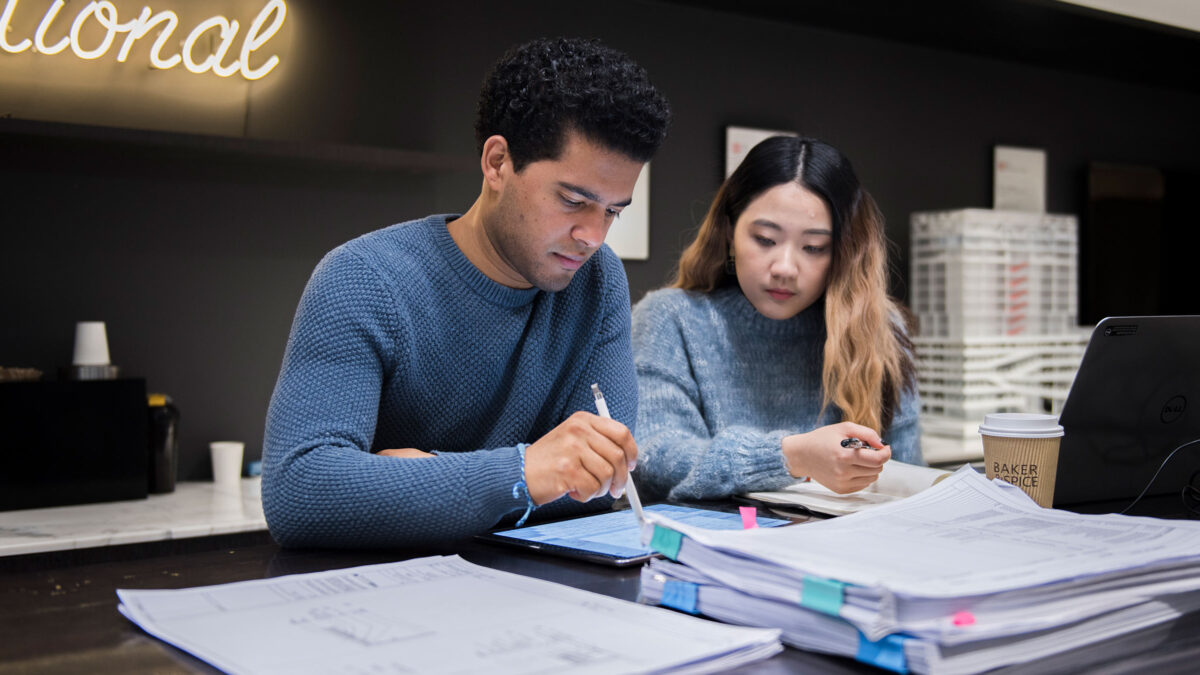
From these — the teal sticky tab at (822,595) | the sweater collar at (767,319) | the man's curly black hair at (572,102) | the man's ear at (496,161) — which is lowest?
the teal sticky tab at (822,595)

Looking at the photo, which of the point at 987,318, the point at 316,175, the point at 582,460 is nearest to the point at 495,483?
the point at 582,460

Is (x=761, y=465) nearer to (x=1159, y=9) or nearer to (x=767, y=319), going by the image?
(x=767, y=319)

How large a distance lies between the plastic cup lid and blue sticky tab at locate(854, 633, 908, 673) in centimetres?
54

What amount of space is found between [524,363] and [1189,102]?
437 cm

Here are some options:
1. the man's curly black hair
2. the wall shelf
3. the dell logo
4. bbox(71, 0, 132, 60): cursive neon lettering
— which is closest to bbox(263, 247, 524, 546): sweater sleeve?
the man's curly black hair

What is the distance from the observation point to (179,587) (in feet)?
2.87

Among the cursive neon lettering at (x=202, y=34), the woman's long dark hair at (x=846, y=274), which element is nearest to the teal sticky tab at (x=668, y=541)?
the woman's long dark hair at (x=846, y=274)

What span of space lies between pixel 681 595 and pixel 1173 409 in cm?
84

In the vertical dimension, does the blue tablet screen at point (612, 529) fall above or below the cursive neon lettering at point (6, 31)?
below

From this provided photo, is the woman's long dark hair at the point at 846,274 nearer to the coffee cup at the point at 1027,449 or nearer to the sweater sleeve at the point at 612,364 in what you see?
the sweater sleeve at the point at 612,364

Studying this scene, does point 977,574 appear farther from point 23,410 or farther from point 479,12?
point 479,12

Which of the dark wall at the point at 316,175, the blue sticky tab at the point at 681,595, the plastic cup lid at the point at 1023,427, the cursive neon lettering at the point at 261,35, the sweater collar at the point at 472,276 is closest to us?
the blue sticky tab at the point at 681,595

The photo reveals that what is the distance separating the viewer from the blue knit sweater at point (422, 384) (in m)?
1.04

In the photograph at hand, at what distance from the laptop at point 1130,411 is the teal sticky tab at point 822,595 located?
0.65 metres
